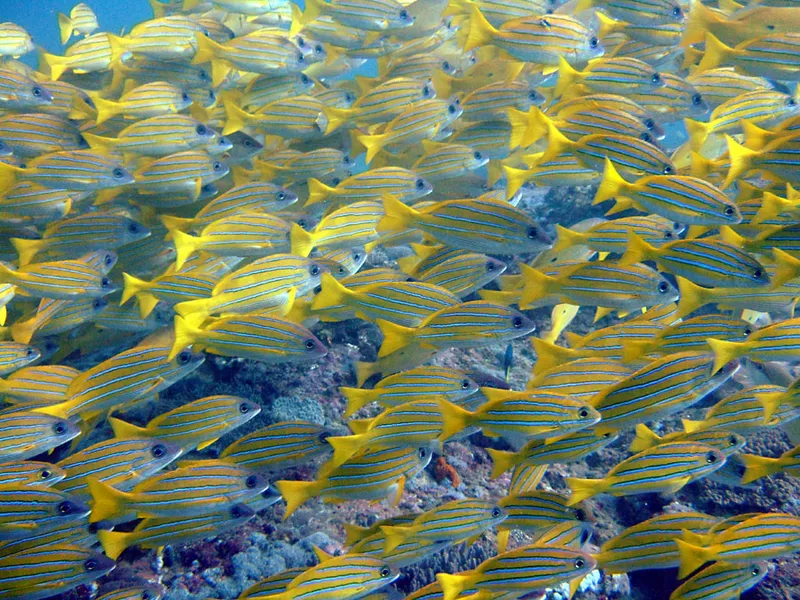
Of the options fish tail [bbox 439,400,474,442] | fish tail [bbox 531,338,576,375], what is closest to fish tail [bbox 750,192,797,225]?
fish tail [bbox 531,338,576,375]

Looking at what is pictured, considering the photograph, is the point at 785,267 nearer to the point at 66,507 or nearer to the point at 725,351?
the point at 725,351

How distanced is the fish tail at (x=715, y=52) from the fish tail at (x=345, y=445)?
473 centimetres

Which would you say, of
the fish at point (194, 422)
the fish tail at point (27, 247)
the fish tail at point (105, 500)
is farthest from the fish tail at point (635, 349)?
the fish tail at point (27, 247)

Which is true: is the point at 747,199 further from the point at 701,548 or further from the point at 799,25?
the point at 701,548

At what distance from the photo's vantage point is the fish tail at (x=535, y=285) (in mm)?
3482

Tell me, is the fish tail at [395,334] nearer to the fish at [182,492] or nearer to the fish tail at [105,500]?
the fish at [182,492]

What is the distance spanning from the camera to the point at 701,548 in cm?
262

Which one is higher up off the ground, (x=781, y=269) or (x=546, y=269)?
(x=781, y=269)

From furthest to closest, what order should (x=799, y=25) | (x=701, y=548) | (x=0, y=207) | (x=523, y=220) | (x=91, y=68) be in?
(x=91, y=68) → (x=799, y=25) → (x=0, y=207) → (x=523, y=220) → (x=701, y=548)

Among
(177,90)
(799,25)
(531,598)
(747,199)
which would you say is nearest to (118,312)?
(177,90)

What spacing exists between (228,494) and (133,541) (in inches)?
23.8

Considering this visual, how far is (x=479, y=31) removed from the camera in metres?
5.02

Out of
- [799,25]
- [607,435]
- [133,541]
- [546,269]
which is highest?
[799,25]

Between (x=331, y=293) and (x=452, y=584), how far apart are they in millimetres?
1906
